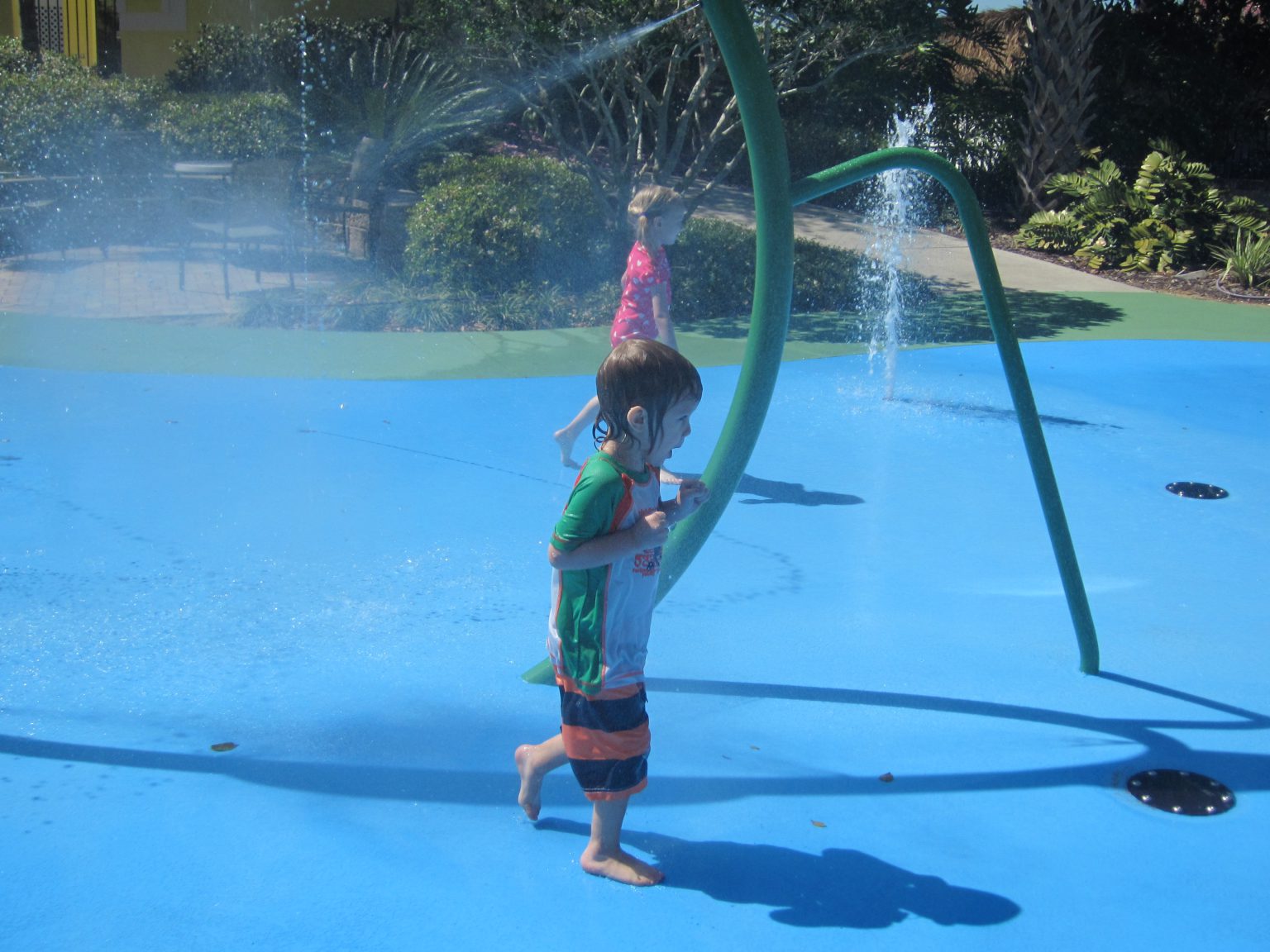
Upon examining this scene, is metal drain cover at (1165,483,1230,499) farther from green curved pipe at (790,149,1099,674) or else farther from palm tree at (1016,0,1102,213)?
palm tree at (1016,0,1102,213)

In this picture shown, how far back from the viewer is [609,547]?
2.54 meters

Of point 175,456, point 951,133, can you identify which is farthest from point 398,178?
point 175,456

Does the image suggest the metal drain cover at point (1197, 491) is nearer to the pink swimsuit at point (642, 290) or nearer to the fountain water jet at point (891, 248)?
the fountain water jet at point (891, 248)

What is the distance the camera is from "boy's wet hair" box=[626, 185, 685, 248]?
5242 mm

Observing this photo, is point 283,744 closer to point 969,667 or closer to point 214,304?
point 969,667

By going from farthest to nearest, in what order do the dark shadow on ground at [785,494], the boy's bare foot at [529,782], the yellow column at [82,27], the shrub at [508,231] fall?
1. the yellow column at [82,27]
2. the shrub at [508,231]
3. the dark shadow on ground at [785,494]
4. the boy's bare foot at [529,782]

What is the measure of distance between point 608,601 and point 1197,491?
4501mm

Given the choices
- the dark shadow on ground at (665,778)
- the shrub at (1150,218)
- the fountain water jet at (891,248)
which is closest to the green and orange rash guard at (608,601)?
the dark shadow on ground at (665,778)

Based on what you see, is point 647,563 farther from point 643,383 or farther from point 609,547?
point 643,383

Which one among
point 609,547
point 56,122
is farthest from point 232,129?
point 609,547

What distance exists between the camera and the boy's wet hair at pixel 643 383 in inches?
102

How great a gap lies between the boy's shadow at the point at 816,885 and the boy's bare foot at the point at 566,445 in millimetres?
3095

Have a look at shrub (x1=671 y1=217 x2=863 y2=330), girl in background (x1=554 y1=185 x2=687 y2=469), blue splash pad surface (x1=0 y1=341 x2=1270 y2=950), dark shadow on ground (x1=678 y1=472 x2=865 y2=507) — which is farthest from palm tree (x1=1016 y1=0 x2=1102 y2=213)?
girl in background (x1=554 y1=185 x2=687 y2=469)

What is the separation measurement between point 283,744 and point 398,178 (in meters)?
11.6
